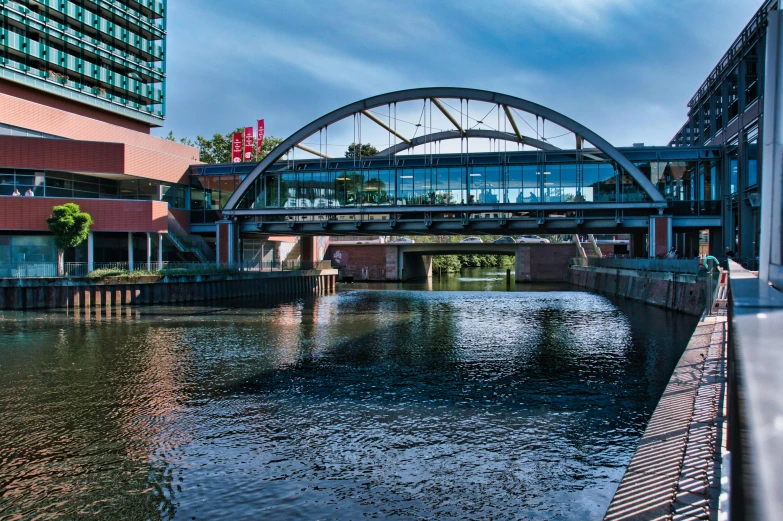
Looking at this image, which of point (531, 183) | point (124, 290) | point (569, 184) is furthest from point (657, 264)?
point (124, 290)

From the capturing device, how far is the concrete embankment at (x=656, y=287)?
110 ft

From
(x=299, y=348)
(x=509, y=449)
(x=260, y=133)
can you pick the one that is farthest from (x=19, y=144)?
(x=509, y=449)

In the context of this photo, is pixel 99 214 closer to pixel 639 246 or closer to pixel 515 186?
pixel 515 186

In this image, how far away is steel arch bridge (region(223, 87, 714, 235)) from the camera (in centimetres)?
5162

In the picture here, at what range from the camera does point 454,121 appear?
56375 millimetres

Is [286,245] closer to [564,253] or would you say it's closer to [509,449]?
[564,253]

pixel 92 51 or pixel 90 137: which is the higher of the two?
pixel 92 51

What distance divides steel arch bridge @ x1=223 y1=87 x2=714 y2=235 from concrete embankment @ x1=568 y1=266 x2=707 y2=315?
5123mm

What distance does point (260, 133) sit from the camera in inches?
3258

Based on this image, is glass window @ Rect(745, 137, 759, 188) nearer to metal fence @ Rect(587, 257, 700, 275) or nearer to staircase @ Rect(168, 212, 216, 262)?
metal fence @ Rect(587, 257, 700, 275)

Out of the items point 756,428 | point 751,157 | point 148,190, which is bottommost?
point 756,428

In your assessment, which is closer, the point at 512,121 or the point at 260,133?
the point at 512,121

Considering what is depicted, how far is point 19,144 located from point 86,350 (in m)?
28.7

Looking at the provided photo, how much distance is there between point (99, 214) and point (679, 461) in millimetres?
46771
